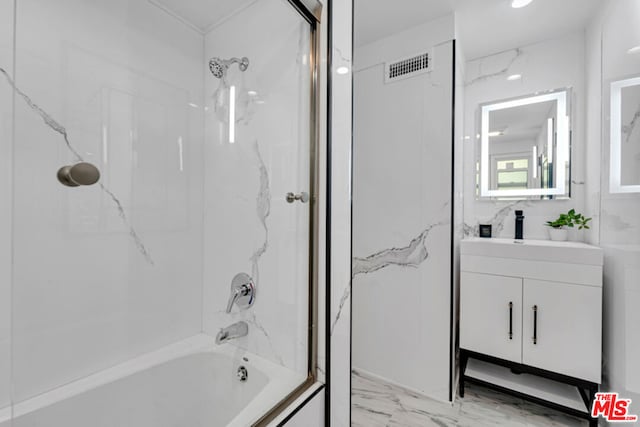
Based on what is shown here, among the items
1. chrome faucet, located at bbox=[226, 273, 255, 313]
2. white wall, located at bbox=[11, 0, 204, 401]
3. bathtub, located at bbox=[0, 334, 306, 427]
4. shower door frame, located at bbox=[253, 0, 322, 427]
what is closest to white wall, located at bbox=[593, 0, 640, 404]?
shower door frame, located at bbox=[253, 0, 322, 427]

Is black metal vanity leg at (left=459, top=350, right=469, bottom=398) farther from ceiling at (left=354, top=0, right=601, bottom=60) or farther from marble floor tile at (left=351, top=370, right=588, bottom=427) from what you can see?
ceiling at (left=354, top=0, right=601, bottom=60)

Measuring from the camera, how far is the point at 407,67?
6.41ft

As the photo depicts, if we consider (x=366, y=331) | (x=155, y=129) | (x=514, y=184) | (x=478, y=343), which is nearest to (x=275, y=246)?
(x=155, y=129)

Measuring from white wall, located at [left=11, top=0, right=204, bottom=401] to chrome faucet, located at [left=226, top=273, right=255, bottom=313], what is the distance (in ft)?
0.74

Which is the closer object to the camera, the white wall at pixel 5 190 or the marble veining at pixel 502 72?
the white wall at pixel 5 190

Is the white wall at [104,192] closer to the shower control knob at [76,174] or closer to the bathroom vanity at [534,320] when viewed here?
the shower control knob at [76,174]

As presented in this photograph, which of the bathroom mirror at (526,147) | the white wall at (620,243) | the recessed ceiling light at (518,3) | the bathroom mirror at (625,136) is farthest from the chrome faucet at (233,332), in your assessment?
the recessed ceiling light at (518,3)

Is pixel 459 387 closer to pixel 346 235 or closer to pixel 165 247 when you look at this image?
pixel 346 235

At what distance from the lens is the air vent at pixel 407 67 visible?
1882mm

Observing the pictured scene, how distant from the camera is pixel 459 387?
1909 mm

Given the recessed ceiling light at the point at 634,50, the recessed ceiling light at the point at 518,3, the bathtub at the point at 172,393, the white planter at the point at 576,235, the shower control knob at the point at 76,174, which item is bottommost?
the bathtub at the point at 172,393

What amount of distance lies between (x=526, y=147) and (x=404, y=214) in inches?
41.3

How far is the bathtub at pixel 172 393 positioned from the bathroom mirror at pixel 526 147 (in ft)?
6.55

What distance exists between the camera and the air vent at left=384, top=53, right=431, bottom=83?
6.17 feet
